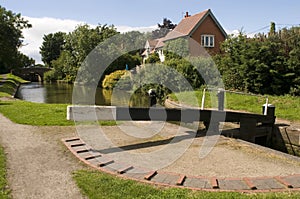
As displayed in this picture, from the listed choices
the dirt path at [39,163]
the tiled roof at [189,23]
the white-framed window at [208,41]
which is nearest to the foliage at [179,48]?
the tiled roof at [189,23]

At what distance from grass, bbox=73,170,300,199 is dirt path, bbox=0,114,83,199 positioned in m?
0.23

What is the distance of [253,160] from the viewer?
627cm

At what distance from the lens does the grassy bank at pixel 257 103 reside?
1284 centimetres

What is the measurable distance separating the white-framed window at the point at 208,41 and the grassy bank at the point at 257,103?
1678 centimetres

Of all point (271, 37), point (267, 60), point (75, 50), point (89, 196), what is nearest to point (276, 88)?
point (267, 60)

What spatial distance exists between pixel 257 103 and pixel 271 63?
4487 mm

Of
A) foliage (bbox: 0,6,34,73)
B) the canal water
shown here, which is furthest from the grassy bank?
foliage (bbox: 0,6,34,73)

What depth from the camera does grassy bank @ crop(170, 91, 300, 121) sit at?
1284 centimetres

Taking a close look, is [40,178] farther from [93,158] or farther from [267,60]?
[267,60]

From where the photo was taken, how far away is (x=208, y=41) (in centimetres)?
3534

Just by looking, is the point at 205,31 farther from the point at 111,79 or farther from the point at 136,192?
the point at 136,192

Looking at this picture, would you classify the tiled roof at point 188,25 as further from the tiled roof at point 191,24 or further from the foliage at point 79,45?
the foliage at point 79,45

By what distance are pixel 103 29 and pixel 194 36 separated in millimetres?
24065

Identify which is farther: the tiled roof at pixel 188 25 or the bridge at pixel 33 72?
the bridge at pixel 33 72
